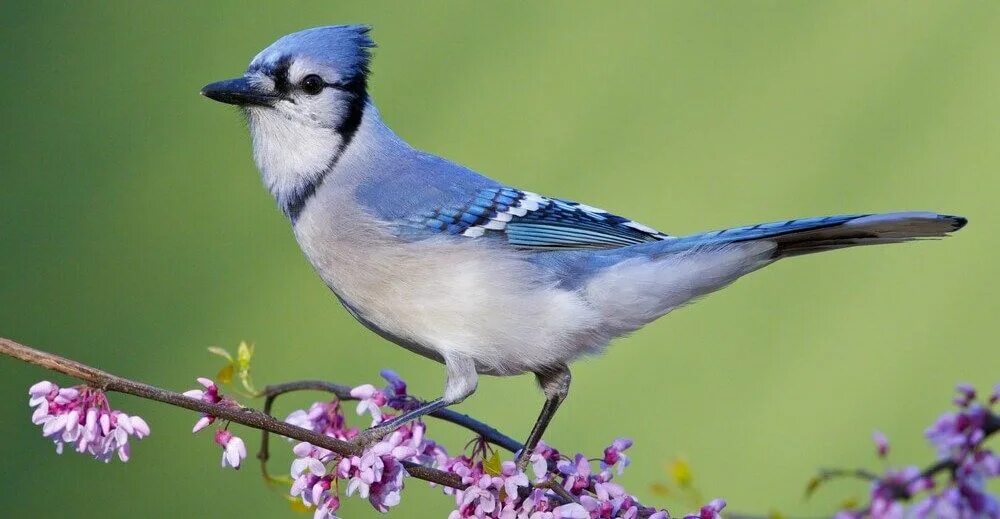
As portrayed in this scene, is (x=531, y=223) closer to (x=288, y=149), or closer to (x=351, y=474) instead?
(x=288, y=149)

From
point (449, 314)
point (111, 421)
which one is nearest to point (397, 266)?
point (449, 314)

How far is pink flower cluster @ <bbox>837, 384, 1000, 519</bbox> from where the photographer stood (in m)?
0.64

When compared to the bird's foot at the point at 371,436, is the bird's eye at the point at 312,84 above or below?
above

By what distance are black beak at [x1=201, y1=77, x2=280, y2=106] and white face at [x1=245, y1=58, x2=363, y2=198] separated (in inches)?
0.4

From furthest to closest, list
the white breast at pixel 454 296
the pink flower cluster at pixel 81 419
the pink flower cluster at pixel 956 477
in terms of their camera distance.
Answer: the white breast at pixel 454 296, the pink flower cluster at pixel 81 419, the pink flower cluster at pixel 956 477

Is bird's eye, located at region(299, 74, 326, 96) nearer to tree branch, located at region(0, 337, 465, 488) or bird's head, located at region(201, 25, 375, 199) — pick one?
bird's head, located at region(201, 25, 375, 199)

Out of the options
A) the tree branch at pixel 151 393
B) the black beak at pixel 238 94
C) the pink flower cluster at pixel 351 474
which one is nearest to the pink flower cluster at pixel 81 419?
the tree branch at pixel 151 393

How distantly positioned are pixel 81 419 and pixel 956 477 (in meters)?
0.62

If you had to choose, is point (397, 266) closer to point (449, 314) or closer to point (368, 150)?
point (449, 314)

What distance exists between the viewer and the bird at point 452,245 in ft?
3.85

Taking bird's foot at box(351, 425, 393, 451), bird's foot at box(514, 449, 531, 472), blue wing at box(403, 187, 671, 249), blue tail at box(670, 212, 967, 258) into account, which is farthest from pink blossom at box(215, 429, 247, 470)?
blue tail at box(670, 212, 967, 258)

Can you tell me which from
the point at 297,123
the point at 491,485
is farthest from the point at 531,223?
the point at 491,485

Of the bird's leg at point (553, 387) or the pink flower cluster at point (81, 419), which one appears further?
the bird's leg at point (553, 387)

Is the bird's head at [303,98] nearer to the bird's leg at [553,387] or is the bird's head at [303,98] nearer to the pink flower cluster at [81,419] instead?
the bird's leg at [553,387]
